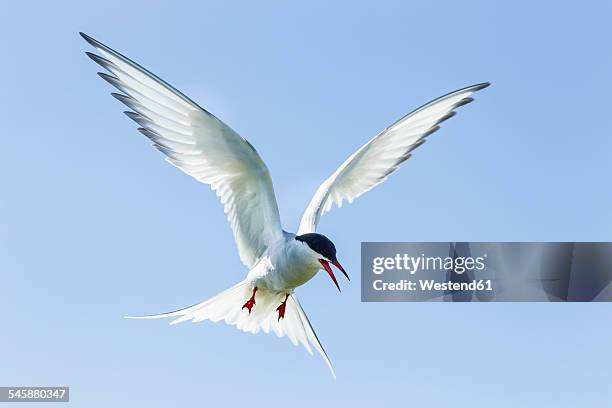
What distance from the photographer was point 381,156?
7.81 m

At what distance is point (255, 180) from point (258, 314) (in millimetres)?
Result: 1302

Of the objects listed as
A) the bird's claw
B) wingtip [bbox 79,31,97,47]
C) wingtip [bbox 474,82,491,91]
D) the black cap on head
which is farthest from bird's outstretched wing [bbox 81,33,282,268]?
wingtip [bbox 474,82,491,91]

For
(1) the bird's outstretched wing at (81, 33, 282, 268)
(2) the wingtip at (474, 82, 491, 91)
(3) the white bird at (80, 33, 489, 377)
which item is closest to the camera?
(1) the bird's outstretched wing at (81, 33, 282, 268)

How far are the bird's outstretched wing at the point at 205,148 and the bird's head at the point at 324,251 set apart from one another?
70cm

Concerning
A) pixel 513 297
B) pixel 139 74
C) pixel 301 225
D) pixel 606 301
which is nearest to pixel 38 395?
pixel 301 225

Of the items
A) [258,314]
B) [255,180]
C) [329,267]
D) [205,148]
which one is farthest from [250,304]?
[205,148]

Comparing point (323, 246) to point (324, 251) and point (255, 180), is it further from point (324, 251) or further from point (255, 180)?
point (255, 180)

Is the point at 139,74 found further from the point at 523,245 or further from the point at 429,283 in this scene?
the point at 523,245

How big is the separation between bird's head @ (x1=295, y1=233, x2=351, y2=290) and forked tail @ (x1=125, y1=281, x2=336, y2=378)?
1.07 meters

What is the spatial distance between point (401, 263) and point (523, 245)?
4.50 ft

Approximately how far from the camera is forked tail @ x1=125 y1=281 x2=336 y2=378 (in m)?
7.50

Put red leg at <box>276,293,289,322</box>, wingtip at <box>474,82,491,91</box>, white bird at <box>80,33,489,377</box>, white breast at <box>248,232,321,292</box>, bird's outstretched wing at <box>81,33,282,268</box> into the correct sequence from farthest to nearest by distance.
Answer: red leg at <box>276,293,289,322</box> → wingtip at <box>474,82,491,91</box> → white breast at <box>248,232,321,292</box> → white bird at <box>80,33,489,377</box> → bird's outstretched wing at <box>81,33,282,268</box>

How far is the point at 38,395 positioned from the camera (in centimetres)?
885

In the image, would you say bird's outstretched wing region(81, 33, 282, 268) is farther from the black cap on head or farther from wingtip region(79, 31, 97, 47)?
the black cap on head
